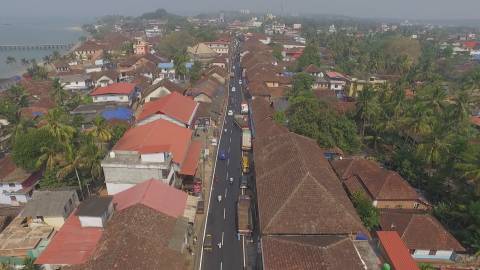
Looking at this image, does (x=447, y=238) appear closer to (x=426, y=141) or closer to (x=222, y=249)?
(x=426, y=141)

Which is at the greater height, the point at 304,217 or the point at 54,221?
the point at 304,217

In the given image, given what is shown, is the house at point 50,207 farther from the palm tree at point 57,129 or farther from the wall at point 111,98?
the wall at point 111,98

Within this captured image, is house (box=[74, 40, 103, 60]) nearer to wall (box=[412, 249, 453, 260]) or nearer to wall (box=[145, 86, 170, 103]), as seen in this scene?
wall (box=[145, 86, 170, 103])

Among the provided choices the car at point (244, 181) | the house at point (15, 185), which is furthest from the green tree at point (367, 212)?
the house at point (15, 185)

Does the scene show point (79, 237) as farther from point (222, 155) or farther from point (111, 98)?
point (111, 98)

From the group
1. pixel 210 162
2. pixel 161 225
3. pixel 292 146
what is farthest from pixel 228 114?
pixel 161 225

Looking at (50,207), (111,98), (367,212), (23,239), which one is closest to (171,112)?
(50,207)
